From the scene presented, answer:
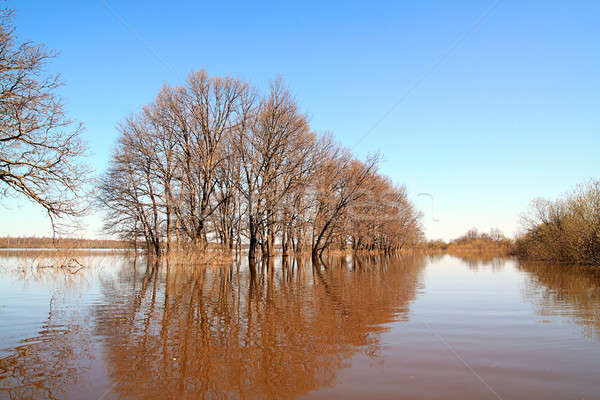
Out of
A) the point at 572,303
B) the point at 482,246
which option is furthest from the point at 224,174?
the point at 482,246

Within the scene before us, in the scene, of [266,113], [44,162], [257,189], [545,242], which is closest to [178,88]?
Answer: [266,113]

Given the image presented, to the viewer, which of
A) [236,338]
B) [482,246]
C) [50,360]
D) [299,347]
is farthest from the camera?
[482,246]

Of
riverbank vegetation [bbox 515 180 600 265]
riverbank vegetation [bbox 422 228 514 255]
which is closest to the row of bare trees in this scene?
riverbank vegetation [bbox 515 180 600 265]

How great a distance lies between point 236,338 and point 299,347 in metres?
1.13

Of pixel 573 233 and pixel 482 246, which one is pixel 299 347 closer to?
pixel 573 233

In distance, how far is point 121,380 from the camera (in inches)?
172

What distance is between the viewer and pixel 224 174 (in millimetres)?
30266

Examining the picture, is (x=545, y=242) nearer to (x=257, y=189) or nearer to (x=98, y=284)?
(x=257, y=189)

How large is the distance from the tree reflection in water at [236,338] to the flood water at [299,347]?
2cm

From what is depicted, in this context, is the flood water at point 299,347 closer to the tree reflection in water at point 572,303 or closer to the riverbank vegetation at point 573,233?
the tree reflection in water at point 572,303

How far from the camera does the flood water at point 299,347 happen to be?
13.6 feet

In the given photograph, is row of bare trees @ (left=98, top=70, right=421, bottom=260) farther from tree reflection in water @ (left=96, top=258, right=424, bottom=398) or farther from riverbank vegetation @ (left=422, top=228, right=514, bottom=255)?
riverbank vegetation @ (left=422, top=228, right=514, bottom=255)

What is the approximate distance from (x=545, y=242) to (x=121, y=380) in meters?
38.2

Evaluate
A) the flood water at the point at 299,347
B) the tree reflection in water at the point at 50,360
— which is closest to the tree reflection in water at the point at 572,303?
the flood water at the point at 299,347
